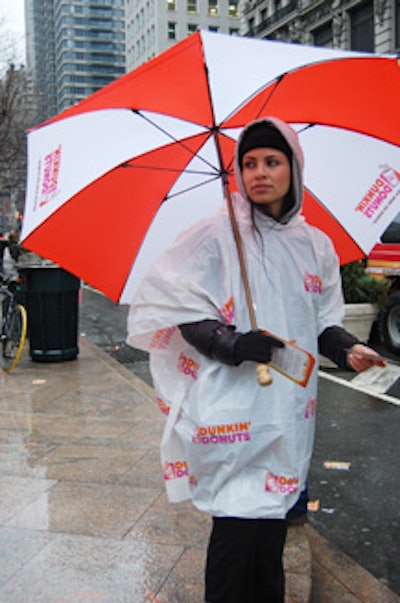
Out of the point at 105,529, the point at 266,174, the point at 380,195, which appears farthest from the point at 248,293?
the point at 105,529

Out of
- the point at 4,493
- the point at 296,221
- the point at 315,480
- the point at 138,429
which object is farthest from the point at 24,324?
the point at 296,221

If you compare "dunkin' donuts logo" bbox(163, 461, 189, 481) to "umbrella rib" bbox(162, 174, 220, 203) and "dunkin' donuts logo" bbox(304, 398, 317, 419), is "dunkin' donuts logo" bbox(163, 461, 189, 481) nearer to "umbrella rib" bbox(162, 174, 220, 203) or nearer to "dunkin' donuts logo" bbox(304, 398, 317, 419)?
"dunkin' donuts logo" bbox(304, 398, 317, 419)

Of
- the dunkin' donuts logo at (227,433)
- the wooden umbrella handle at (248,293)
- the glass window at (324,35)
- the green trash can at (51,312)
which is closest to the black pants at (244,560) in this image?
the dunkin' donuts logo at (227,433)

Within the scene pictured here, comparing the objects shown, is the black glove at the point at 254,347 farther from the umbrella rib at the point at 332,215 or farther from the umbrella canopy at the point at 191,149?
the umbrella rib at the point at 332,215

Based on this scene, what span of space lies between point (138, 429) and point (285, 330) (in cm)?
300

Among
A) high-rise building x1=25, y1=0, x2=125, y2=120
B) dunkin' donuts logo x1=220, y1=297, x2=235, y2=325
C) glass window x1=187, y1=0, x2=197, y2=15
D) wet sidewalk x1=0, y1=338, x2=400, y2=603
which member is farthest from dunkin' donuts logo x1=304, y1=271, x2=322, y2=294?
high-rise building x1=25, y1=0, x2=125, y2=120

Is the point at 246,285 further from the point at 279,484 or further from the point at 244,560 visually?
the point at 244,560

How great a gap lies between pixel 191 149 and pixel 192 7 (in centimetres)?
7980

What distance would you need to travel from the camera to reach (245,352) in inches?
71.2

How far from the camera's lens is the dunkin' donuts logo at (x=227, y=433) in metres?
1.88

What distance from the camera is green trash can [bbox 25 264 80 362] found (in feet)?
23.3

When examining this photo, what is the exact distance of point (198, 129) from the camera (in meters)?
2.25

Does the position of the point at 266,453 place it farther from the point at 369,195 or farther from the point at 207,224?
the point at 369,195

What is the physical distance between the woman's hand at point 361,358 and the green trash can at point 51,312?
5439mm
